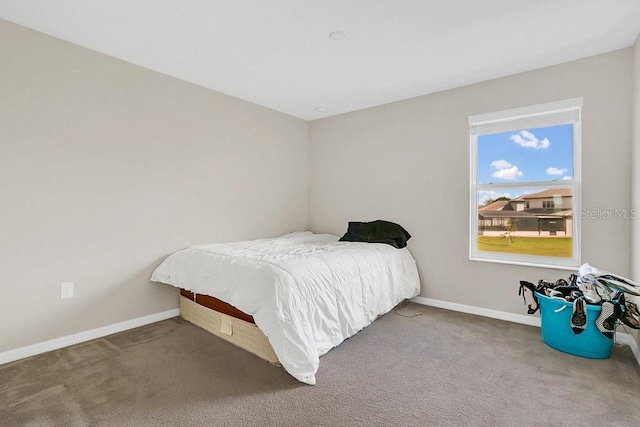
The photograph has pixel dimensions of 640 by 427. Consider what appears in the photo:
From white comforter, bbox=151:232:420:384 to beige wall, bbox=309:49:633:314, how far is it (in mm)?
541

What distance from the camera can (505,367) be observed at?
2084mm

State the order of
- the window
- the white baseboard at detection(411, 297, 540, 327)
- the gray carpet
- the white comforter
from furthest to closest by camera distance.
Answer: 1. the white baseboard at detection(411, 297, 540, 327)
2. the window
3. the white comforter
4. the gray carpet

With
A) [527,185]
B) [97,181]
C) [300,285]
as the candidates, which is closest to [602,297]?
[527,185]

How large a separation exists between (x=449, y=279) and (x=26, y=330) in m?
3.64

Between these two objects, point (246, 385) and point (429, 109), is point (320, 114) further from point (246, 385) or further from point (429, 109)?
→ point (246, 385)

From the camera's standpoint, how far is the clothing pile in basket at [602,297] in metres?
2.04

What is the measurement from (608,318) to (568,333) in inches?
10.9

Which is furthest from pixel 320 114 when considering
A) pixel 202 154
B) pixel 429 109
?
pixel 202 154

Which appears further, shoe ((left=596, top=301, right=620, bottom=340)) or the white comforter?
shoe ((left=596, top=301, right=620, bottom=340))

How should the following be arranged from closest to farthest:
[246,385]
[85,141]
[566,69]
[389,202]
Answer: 1. [246,385]
2. [85,141]
3. [566,69]
4. [389,202]

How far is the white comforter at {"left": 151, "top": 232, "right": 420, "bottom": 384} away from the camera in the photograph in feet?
6.22

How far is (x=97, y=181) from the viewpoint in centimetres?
252

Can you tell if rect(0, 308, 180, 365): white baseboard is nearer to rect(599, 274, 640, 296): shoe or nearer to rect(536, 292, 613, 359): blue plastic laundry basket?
A: rect(536, 292, 613, 359): blue plastic laundry basket

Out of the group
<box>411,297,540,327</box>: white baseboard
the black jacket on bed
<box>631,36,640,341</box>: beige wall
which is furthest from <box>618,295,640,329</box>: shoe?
the black jacket on bed
